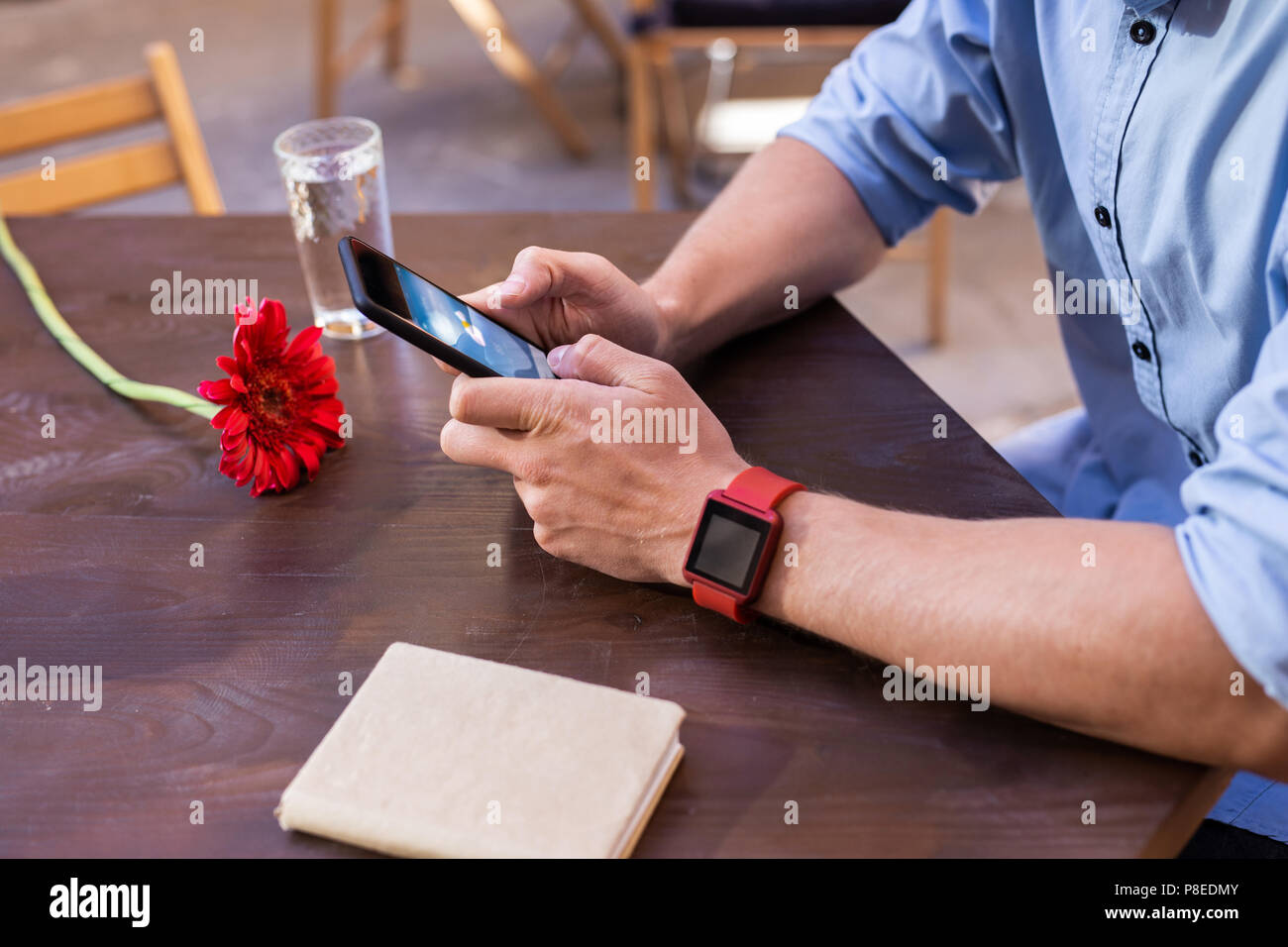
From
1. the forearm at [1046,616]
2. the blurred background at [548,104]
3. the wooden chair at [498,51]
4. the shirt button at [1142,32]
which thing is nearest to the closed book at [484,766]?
the forearm at [1046,616]

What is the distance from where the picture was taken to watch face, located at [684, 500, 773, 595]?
0.67 metres

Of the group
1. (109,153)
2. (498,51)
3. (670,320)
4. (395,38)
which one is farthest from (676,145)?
(670,320)

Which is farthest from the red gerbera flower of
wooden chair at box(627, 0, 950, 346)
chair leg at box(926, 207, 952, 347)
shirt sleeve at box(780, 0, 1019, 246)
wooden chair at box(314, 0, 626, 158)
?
wooden chair at box(314, 0, 626, 158)

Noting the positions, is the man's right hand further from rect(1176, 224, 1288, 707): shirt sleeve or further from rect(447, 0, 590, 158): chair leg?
rect(447, 0, 590, 158): chair leg

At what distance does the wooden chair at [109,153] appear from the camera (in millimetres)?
1338

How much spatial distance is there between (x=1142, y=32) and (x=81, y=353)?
87 centimetres

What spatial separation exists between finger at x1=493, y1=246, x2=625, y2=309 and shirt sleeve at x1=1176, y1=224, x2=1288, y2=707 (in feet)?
1.47

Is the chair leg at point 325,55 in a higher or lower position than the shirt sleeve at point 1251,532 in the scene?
lower

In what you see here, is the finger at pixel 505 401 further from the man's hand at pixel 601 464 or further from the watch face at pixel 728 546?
the watch face at pixel 728 546

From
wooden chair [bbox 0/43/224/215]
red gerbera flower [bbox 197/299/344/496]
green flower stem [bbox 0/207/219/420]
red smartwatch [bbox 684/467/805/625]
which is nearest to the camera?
red smartwatch [bbox 684/467/805/625]

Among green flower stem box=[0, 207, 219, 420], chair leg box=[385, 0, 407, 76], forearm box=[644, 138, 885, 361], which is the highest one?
forearm box=[644, 138, 885, 361]

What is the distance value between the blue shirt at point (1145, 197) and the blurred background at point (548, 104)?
3.66 ft
